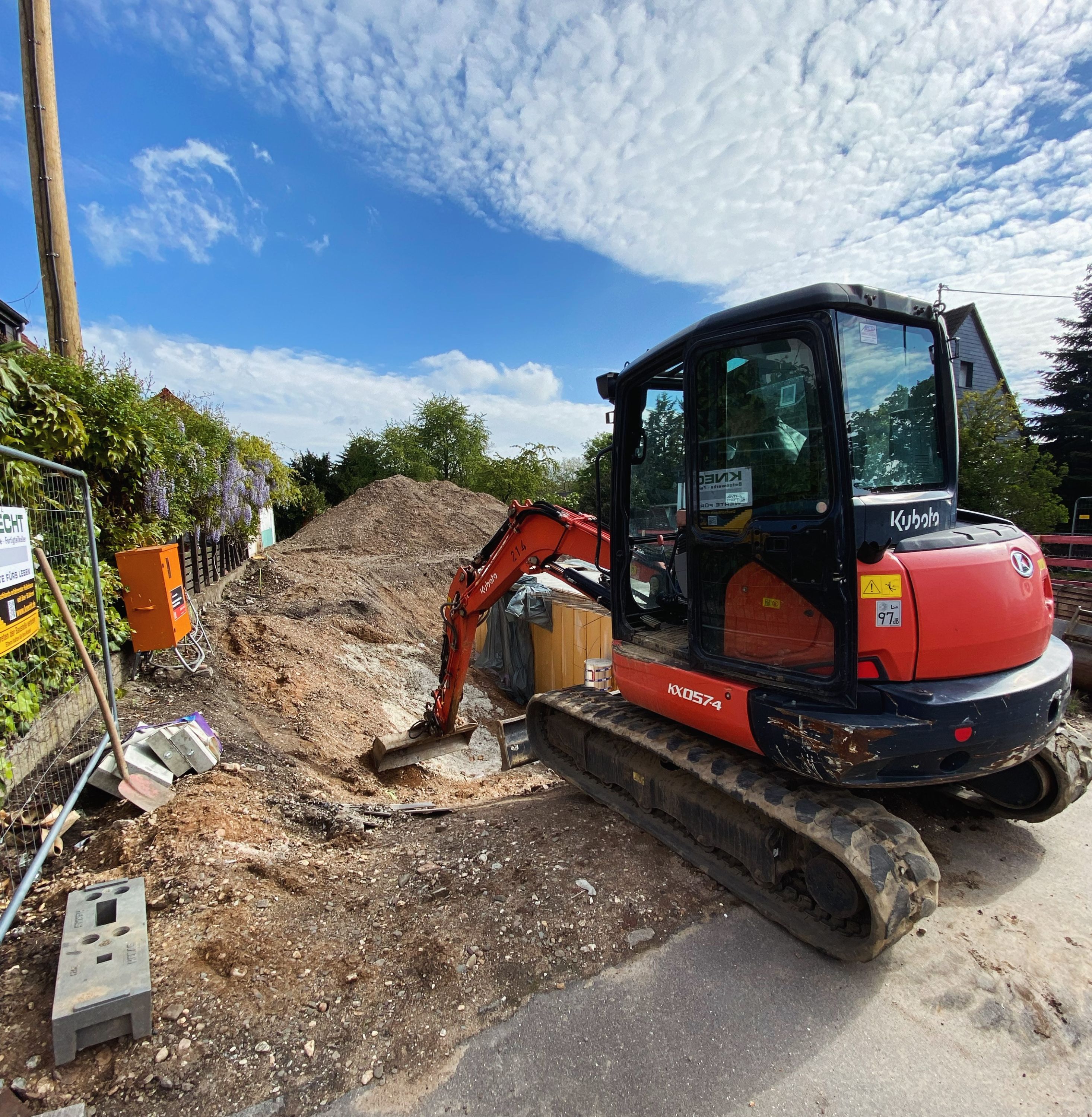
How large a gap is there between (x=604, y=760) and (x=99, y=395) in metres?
5.28

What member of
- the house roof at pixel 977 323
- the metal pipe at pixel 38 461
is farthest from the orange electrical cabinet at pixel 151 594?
the house roof at pixel 977 323

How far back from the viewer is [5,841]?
3227 mm

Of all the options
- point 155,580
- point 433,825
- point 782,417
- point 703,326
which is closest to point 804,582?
point 782,417

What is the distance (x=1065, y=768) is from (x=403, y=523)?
18.7 meters

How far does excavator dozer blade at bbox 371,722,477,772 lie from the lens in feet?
20.3

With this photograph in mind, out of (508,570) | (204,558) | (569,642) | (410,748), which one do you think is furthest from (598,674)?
(204,558)

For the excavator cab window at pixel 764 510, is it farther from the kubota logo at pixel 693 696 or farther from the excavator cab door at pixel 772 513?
the kubota logo at pixel 693 696

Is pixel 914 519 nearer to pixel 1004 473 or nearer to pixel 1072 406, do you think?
pixel 1004 473

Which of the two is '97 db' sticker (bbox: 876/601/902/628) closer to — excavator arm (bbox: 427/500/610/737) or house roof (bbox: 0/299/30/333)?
excavator arm (bbox: 427/500/610/737)

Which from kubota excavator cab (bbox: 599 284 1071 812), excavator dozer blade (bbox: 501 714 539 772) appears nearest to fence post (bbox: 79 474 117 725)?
excavator dozer blade (bbox: 501 714 539 772)

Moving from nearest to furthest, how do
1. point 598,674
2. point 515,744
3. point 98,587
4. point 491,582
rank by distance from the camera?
point 98,587, point 491,582, point 515,744, point 598,674

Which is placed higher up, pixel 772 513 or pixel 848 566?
pixel 772 513

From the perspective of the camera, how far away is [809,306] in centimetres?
254

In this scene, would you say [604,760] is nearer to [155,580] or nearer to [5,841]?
[5,841]
